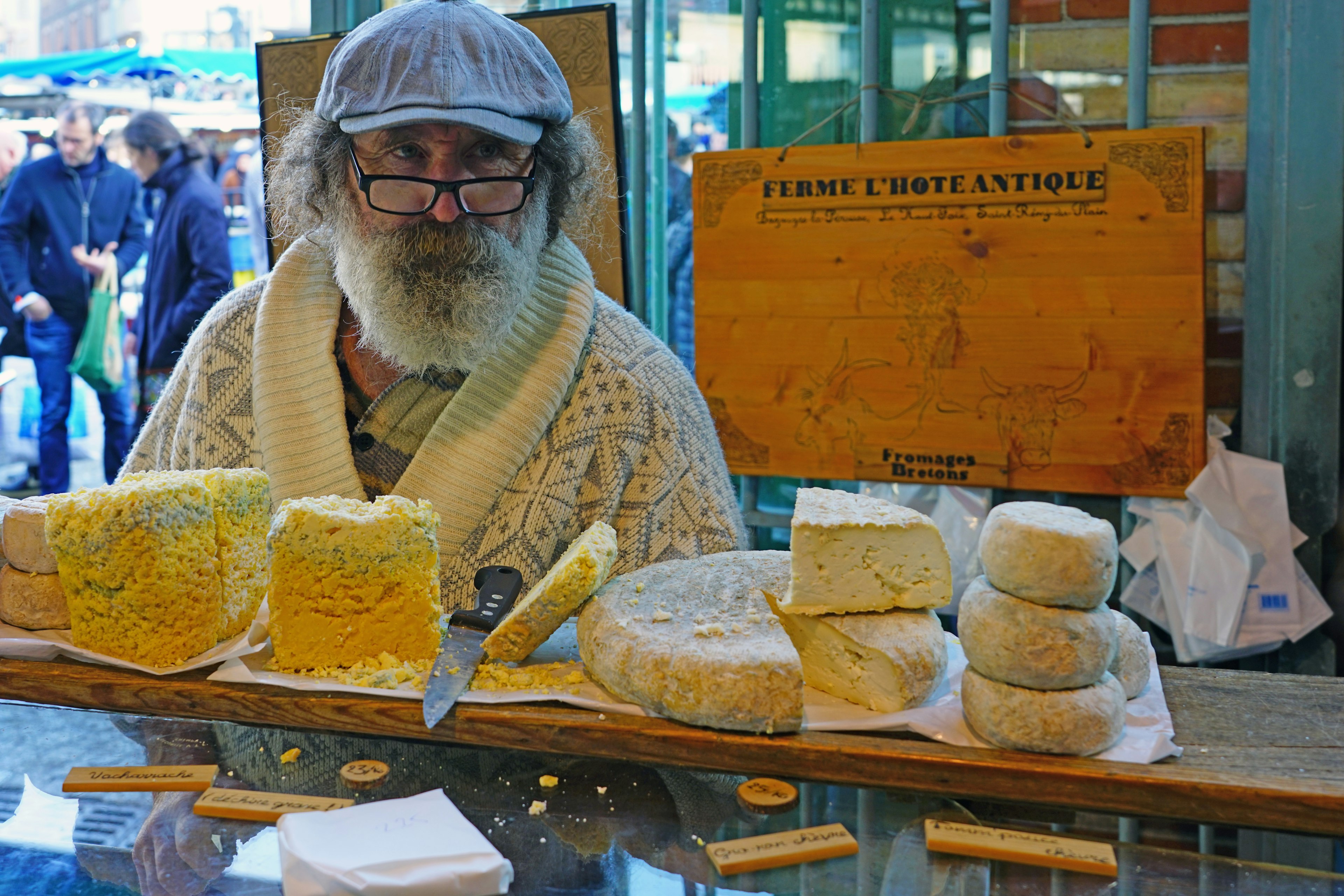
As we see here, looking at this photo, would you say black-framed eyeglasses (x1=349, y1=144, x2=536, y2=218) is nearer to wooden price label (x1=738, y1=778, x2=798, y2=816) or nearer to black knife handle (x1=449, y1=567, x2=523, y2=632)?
black knife handle (x1=449, y1=567, x2=523, y2=632)

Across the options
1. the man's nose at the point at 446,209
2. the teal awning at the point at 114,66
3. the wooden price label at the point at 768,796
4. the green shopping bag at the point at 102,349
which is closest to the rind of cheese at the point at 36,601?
the man's nose at the point at 446,209

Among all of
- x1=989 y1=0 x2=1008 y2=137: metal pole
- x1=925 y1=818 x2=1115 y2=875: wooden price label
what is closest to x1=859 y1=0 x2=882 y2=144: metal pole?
x1=989 y1=0 x2=1008 y2=137: metal pole

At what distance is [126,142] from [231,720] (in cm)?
494

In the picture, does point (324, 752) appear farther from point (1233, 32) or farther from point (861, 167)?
point (1233, 32)

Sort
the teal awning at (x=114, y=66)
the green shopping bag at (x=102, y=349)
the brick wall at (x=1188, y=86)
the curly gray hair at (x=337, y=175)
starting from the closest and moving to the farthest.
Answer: the curly gray hair at (x=337, y=175)
the brick wall at (x=1188, y=86)
the green shopping bag at (x=102, y=349)
the teal awning at (x=114, y=66)

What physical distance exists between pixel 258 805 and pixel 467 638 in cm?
38

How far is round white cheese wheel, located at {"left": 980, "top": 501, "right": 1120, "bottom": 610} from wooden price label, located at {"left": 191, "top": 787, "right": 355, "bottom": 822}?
0.74 metres

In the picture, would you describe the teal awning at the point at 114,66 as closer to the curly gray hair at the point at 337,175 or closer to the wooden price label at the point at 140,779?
the curly gray hair at the point at 337,175

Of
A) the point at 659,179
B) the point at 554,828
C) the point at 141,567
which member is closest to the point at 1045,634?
Answer: the point at 554,828

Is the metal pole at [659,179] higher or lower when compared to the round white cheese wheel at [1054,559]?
higher

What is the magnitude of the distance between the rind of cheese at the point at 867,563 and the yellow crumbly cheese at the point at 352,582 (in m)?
0.47

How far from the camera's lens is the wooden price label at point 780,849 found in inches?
41.6

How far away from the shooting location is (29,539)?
1.53 m

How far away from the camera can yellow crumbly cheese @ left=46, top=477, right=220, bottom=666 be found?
1.41 m
